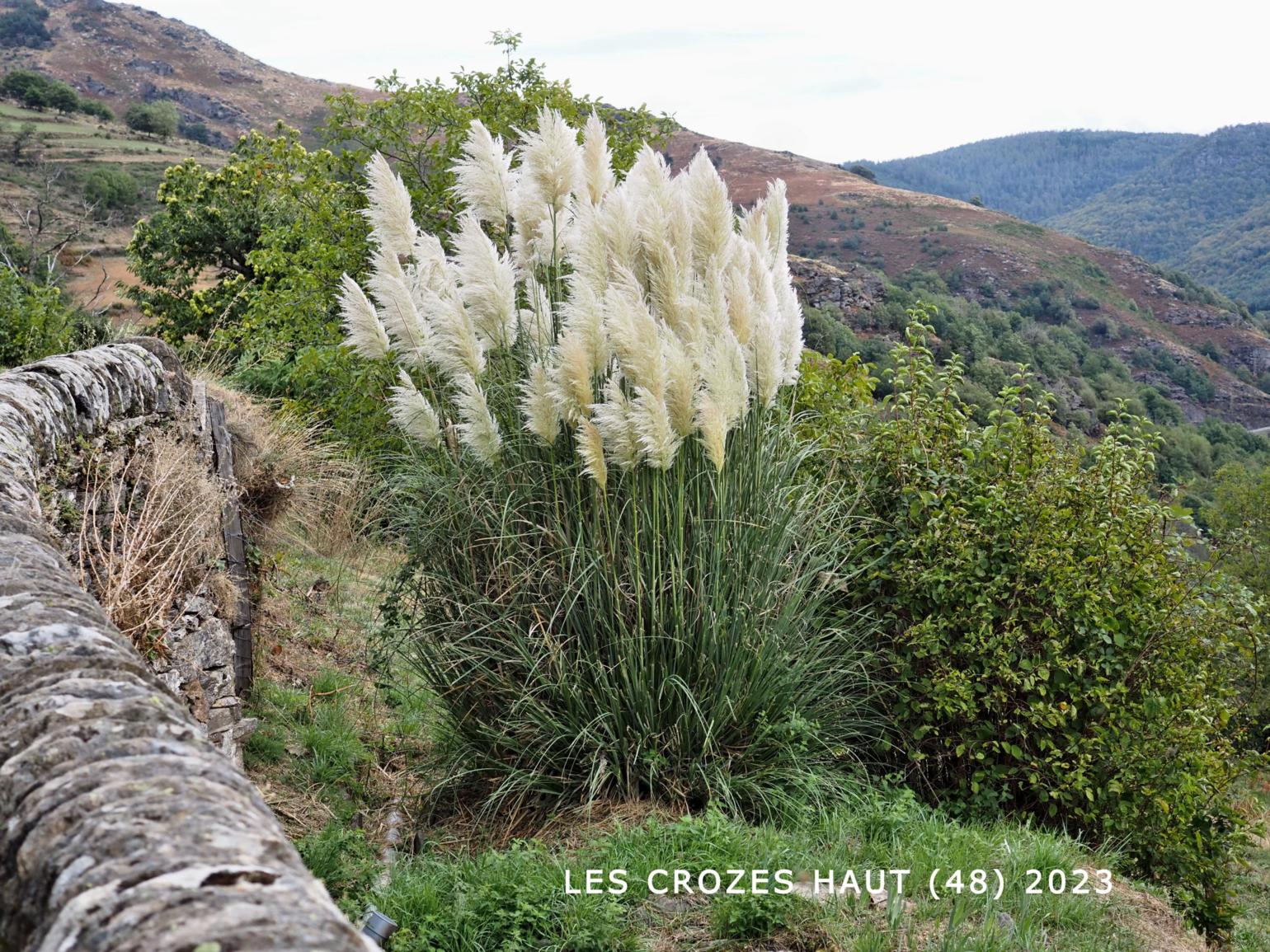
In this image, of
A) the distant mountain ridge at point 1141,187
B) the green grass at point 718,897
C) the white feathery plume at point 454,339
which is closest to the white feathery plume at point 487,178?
the white feathery plume at point 454,339

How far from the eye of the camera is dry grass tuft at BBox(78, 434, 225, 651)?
3.43 meters

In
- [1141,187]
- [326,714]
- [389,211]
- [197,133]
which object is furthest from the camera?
[1141,187]

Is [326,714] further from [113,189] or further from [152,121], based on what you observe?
[152,121]

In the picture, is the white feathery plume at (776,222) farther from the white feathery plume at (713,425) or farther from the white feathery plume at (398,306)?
the white feathery plume at (398,306)

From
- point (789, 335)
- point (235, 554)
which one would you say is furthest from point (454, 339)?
point (235, 554)

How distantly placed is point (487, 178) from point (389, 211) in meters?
0.50

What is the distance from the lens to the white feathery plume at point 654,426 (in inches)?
149

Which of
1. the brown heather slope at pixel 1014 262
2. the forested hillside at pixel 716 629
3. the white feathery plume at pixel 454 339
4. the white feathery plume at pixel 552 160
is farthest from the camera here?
the brown heather slope at pixel 1014 262

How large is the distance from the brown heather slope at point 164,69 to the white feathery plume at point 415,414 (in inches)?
3849

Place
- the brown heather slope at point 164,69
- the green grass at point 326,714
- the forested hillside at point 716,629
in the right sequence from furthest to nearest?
the brown heather slope at point 164,69
the green grass at point 326,714
the forested hillside at point 716,629

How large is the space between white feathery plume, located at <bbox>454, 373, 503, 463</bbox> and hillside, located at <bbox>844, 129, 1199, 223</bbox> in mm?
139788

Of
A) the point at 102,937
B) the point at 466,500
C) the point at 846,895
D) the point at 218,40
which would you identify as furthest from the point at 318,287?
the point at 218,40

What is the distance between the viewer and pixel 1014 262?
68.8m

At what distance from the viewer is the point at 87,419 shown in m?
3.85
